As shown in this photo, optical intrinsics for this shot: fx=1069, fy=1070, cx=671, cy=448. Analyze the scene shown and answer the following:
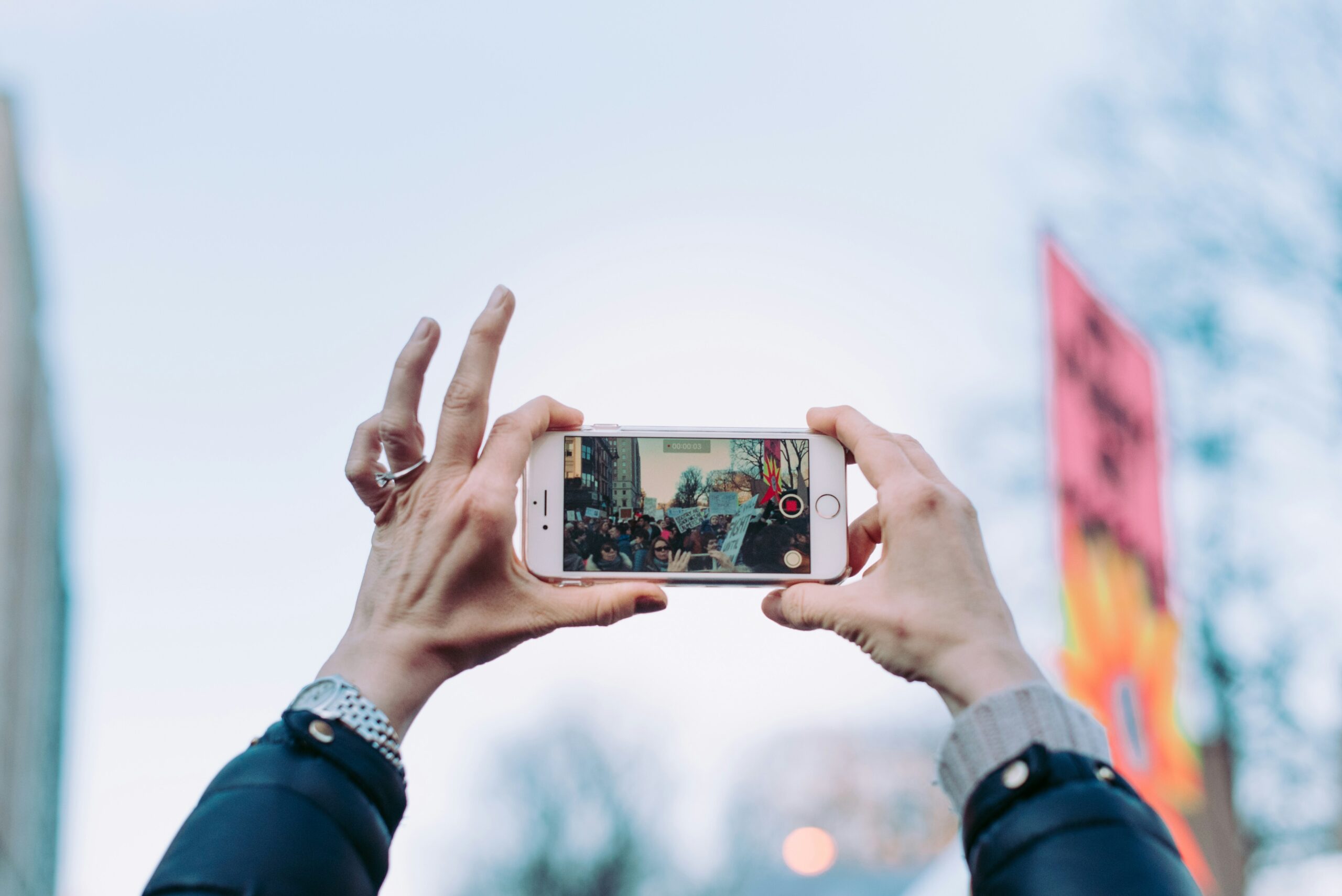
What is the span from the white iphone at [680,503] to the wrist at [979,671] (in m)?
0.85

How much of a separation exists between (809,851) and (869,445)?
26240mm

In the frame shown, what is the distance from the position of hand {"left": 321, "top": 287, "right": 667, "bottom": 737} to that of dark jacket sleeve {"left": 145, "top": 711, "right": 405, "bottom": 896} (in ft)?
1.16

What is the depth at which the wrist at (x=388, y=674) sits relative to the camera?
Answer: 64.0 inches

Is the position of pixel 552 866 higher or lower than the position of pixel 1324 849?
lower

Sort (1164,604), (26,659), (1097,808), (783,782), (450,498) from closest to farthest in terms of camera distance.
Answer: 1. (1097,808)
2. (450,498)
3. (1164,604)
4. (26,659)
5. (783,782)

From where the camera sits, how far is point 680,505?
8.19ft

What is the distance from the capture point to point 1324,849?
14.2 m

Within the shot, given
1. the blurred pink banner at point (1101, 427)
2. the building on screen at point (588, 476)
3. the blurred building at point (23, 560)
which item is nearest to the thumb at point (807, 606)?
the building on screen at point (588, 476)

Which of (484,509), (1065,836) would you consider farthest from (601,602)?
(1065,836)

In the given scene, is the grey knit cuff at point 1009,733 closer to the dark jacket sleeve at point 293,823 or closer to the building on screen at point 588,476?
the dark jacket sleeve at point 293,823

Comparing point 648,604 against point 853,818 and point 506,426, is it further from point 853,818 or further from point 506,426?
point 853,818

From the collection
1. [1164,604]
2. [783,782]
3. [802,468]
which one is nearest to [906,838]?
[783,782]

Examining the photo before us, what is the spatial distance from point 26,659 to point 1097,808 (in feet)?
89.2

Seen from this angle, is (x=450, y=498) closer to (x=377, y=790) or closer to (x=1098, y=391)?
(x=377, y=790)
